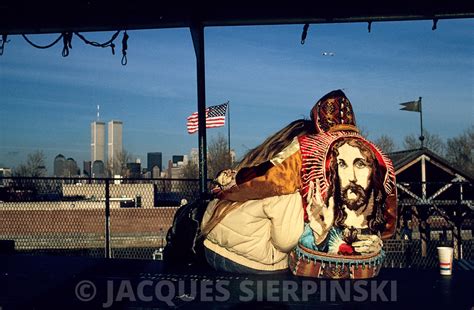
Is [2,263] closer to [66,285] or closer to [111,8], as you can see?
[66,285]

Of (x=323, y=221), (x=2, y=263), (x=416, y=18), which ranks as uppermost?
(x=416, y=18)

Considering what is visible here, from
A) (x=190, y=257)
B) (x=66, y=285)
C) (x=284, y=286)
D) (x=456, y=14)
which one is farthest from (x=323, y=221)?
(x=456, y=14)

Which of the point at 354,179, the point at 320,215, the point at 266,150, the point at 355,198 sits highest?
the point at 266,150

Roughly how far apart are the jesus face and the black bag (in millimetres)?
1300

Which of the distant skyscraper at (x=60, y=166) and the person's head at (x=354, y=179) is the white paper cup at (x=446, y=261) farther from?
the distant skyscraper at (x=60, y=166)

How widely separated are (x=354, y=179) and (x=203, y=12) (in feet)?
11.1

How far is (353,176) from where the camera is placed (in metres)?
4.60

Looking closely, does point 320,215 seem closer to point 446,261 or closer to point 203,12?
point 446,261

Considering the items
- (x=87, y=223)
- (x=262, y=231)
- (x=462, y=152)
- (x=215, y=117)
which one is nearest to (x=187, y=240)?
(x=262, y=231)

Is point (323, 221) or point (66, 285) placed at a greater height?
point (323, 221)

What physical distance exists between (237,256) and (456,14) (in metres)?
4.23

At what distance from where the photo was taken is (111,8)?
7.02 m

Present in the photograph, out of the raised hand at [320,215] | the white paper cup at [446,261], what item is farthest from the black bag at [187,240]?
the white paper cup at [446,261]

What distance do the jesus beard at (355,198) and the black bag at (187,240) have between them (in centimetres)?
127
